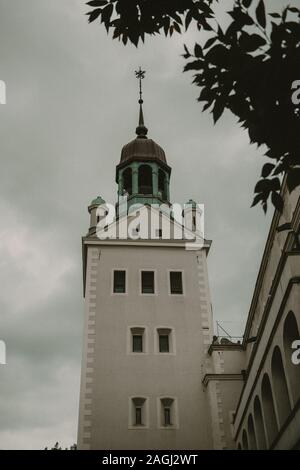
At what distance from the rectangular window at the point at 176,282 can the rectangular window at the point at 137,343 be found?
306 centimetres

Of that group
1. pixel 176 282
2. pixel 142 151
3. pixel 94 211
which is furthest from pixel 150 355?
pixel 142 151

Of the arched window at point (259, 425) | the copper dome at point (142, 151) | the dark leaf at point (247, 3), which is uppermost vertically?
the copper dome at point (142, 151)

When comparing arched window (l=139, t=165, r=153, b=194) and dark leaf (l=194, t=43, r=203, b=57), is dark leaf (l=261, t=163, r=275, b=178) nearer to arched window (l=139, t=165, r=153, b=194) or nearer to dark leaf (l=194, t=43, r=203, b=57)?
dark leaf (l=194, t=43, r=203, b=57)

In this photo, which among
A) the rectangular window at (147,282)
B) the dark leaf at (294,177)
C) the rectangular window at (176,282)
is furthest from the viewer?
the rectangular window at (176,282)

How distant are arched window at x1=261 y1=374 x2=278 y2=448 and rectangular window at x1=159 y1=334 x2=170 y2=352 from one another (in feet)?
34.3

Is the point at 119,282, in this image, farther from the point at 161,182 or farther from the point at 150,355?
the point at 161,182

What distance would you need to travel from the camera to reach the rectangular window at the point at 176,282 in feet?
91.1

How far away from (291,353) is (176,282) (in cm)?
1573

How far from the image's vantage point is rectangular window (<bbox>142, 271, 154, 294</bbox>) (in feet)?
90.6

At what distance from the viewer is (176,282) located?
28.2 meters

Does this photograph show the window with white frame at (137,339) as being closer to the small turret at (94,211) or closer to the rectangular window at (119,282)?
the rectangular window at (119,282)

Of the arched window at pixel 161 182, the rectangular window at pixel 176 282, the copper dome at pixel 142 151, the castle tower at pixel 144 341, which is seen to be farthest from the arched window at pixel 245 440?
the copper dome at pixel 142 151

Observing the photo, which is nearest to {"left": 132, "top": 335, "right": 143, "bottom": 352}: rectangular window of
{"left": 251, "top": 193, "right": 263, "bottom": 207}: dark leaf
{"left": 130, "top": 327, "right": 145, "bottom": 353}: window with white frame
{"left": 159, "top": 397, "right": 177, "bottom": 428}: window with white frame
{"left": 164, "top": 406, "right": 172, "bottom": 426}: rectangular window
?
{"left": 130, "top": 327, "right": 145, "bottom": 353}: window with white frame
